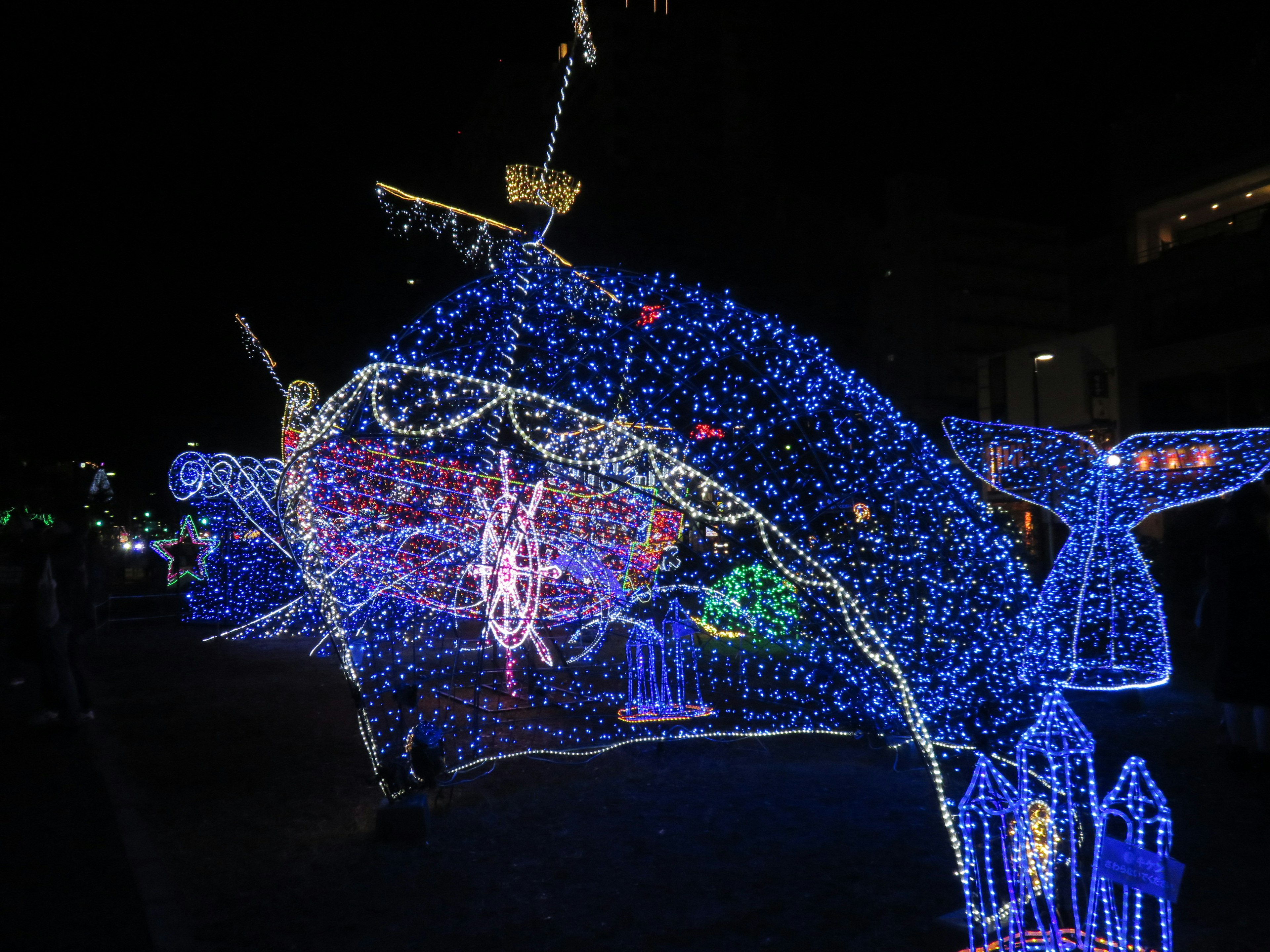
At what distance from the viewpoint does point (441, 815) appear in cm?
543

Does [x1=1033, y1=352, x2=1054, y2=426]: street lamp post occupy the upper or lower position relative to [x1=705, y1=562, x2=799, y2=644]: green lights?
upper

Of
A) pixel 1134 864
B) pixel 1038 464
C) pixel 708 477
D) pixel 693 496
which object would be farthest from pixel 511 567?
pixel 1134 864

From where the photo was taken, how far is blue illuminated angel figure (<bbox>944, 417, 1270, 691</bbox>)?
24.4 ft

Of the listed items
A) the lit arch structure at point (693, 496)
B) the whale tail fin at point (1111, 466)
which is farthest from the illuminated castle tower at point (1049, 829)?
the whale tail fin at point (1111, 466)

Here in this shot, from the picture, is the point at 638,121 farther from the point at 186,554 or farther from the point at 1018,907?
the point at 1018,907

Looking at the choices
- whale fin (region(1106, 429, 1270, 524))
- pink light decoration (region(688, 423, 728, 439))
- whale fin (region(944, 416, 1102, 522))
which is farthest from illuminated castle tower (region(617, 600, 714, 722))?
whale fin (region(1106, 429, 1270, 524))

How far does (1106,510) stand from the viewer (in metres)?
8.09

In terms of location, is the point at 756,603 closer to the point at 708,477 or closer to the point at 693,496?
the point at 693,496

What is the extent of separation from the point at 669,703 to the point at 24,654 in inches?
205

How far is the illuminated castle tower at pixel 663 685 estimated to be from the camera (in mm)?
7664

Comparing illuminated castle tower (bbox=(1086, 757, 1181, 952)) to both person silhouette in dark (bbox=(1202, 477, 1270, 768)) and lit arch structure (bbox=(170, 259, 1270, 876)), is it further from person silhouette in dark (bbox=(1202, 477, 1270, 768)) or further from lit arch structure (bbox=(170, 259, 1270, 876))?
person silhouette in dark (bbox=(1202, 477, 1270, 768))

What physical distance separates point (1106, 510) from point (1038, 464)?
773 mm

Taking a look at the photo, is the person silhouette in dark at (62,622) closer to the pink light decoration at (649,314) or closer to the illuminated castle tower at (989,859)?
the pink light decoration at (649,314)

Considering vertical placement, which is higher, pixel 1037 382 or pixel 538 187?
pixel 1037 382
